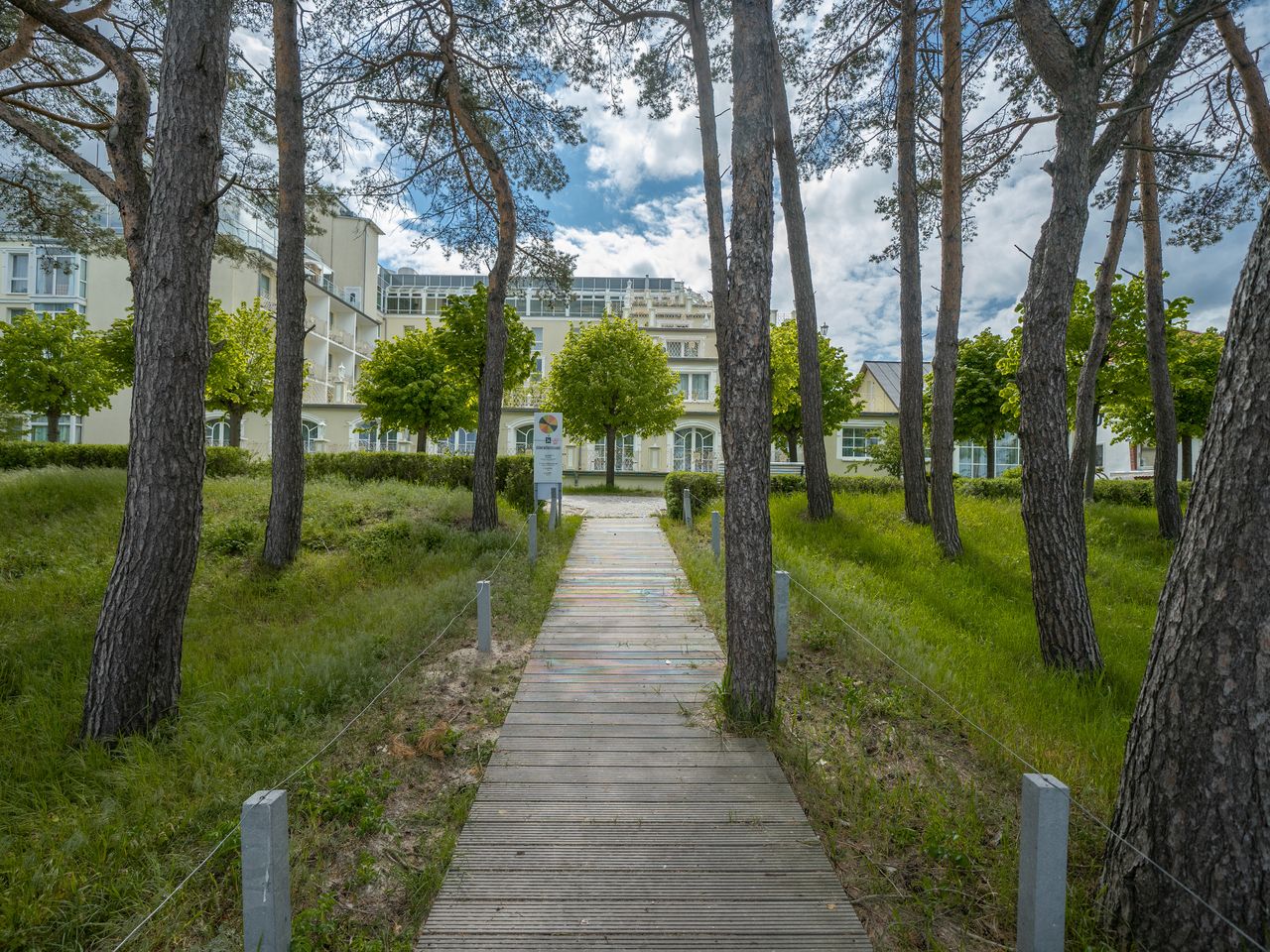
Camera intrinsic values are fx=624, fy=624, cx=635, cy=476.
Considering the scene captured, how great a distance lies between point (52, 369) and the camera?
777 inches

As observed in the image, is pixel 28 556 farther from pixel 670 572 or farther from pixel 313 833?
pixel 670 572

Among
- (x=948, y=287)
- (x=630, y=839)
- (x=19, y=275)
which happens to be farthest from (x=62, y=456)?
Answer: (x=948, y=287)

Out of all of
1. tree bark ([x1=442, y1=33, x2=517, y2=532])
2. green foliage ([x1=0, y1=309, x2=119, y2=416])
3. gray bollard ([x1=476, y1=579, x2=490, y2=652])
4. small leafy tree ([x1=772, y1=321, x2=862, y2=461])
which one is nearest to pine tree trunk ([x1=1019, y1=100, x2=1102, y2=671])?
gray bollard ([x1=476, y1=579, x2=490, y2=652])

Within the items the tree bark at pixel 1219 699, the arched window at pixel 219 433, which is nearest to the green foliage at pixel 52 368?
the arched window at pixel 219 433

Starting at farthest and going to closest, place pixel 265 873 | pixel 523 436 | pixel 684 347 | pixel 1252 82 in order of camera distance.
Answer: pixel 684 347 < pixel 523 436 < pixel 1252 82 < pixel 265 873

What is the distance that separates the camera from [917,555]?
8.69m

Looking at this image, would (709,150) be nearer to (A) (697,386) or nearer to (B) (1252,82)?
(B) (1252,82)

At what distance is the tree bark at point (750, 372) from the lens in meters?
4.28

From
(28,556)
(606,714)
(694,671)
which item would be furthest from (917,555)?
(28,556)

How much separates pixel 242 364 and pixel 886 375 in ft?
116

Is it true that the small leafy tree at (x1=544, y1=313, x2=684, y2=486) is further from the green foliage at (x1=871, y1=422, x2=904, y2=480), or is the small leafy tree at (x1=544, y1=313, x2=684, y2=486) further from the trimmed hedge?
the trimmed hedge

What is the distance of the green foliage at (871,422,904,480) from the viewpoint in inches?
1077

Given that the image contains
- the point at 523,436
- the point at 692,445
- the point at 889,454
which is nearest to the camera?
the point at 889,454

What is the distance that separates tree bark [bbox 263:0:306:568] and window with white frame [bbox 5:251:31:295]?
103 feet
